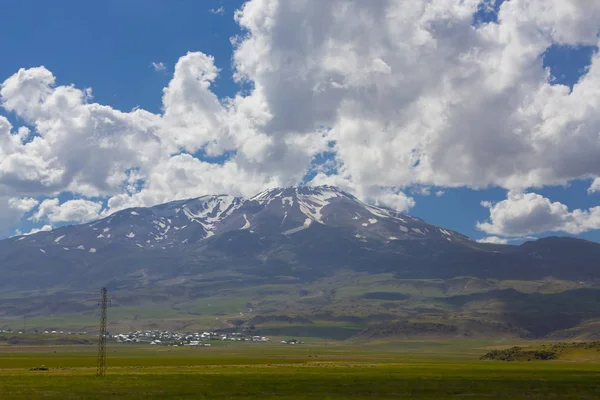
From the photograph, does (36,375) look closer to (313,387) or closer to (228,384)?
(228,384)

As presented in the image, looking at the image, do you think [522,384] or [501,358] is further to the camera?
[501,358]

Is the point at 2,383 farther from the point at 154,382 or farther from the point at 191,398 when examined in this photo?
the point at 191,398

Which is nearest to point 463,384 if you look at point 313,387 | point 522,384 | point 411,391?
point 522,384

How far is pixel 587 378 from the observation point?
11044 centimetres

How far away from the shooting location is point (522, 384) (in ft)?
324

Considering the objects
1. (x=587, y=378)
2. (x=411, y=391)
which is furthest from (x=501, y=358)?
(x=411, y=391)

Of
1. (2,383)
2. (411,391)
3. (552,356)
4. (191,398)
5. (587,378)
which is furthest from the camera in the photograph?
(552,356)

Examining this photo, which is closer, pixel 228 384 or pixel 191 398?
pixel 191 398

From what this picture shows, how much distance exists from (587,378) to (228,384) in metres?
59.5

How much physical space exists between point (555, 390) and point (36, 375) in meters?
81.6

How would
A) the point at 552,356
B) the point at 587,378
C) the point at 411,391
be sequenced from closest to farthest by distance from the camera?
the point at 411,391 → the point at 587,378 → the point at 552,356

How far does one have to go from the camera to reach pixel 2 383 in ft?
309

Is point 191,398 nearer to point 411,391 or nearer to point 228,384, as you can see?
point 228,384

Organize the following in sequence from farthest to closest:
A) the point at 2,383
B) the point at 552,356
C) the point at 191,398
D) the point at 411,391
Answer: the point at 552,356, the point at 2,383, the point at 411,391, the point at 191,398
